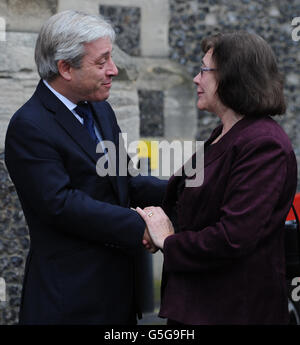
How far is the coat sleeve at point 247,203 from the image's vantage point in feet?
6.21

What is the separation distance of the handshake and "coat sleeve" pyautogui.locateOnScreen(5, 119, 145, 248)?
5 centimetres

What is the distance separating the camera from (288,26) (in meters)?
7.30

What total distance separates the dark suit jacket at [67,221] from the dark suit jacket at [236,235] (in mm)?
252

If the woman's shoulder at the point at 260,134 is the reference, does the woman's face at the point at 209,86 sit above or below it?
above

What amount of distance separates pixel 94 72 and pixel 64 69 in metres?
0.11

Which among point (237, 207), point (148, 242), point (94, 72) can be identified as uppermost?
point (94, 72)

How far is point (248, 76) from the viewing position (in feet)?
6.53
